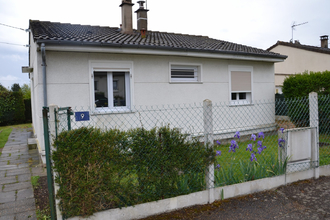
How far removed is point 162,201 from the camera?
3766 mm

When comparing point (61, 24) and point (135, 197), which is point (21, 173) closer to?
point (135, 197)

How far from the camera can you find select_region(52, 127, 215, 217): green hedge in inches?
126

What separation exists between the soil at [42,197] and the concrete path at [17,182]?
79 millimetres

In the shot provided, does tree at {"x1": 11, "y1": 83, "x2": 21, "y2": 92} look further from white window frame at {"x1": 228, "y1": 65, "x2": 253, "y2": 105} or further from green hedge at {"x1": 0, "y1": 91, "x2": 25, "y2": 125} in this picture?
white window frame at {"x1": 228, "y1": 65, "x2": 253, "y2": 105}

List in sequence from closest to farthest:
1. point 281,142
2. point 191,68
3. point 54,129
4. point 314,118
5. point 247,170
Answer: point 54,129
point 247,170
point 281,142
point 314,118
point 191,68

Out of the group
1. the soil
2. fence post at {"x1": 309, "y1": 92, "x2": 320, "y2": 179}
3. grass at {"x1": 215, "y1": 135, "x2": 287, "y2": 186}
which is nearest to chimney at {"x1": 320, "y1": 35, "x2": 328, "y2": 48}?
fence post at {"x1": 309, "y1": 92, "x2": 320, "y2": 179}

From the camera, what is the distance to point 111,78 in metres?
7.92

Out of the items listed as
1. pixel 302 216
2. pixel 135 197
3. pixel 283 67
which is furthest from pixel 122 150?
pixel 283 67

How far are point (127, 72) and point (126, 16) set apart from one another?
3.89 meters

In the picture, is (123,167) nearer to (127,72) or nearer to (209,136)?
(209,136)

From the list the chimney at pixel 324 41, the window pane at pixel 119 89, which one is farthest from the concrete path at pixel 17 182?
the chimney at pixel 324 41

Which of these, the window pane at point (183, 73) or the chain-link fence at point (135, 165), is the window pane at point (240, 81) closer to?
the window pane at point (183, 73)

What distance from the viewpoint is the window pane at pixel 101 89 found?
7.74 m

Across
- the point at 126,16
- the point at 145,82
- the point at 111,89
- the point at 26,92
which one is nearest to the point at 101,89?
the point at 111,89
